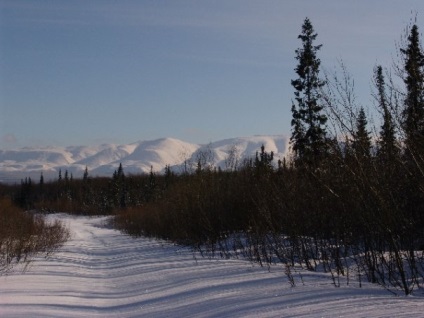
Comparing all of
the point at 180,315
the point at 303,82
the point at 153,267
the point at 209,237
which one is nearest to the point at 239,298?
the point at 180,315

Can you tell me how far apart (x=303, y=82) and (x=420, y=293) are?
2542cm

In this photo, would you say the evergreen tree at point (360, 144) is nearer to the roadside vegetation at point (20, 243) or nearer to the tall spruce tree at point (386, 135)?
the tall spruce tree at point (386, 135)

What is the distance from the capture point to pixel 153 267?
1456 cm

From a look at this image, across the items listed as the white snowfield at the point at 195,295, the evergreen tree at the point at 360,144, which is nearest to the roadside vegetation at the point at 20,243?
the white snowfield at the point at 195,295

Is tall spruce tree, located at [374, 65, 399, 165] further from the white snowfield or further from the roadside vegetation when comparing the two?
→ the roadside vegetation

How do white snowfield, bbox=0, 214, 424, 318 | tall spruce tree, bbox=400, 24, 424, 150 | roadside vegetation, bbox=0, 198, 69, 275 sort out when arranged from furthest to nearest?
roadside vegetation, bbox=0, 198, 69, 275 < tall spruce tree, bbox=400, 24, 424, 150 < white snowfield, bbox=0, 214, 424, 318

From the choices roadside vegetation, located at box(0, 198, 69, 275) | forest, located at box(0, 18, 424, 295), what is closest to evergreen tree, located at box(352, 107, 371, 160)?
forest, located at box(0, 18, 424, 295)

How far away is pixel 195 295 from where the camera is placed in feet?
29.2

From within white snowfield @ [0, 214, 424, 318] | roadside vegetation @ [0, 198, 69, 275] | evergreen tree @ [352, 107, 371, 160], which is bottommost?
white snowfield @ [0, 214, 424, 318]

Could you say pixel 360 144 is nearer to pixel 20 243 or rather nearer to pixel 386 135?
pixel 386 135

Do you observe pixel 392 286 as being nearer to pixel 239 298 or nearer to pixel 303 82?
pixel 239 298

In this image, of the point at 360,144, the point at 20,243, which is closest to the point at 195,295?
the point at 360,144

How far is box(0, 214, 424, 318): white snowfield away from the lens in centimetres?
673

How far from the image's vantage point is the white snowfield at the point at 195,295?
6.73 m
